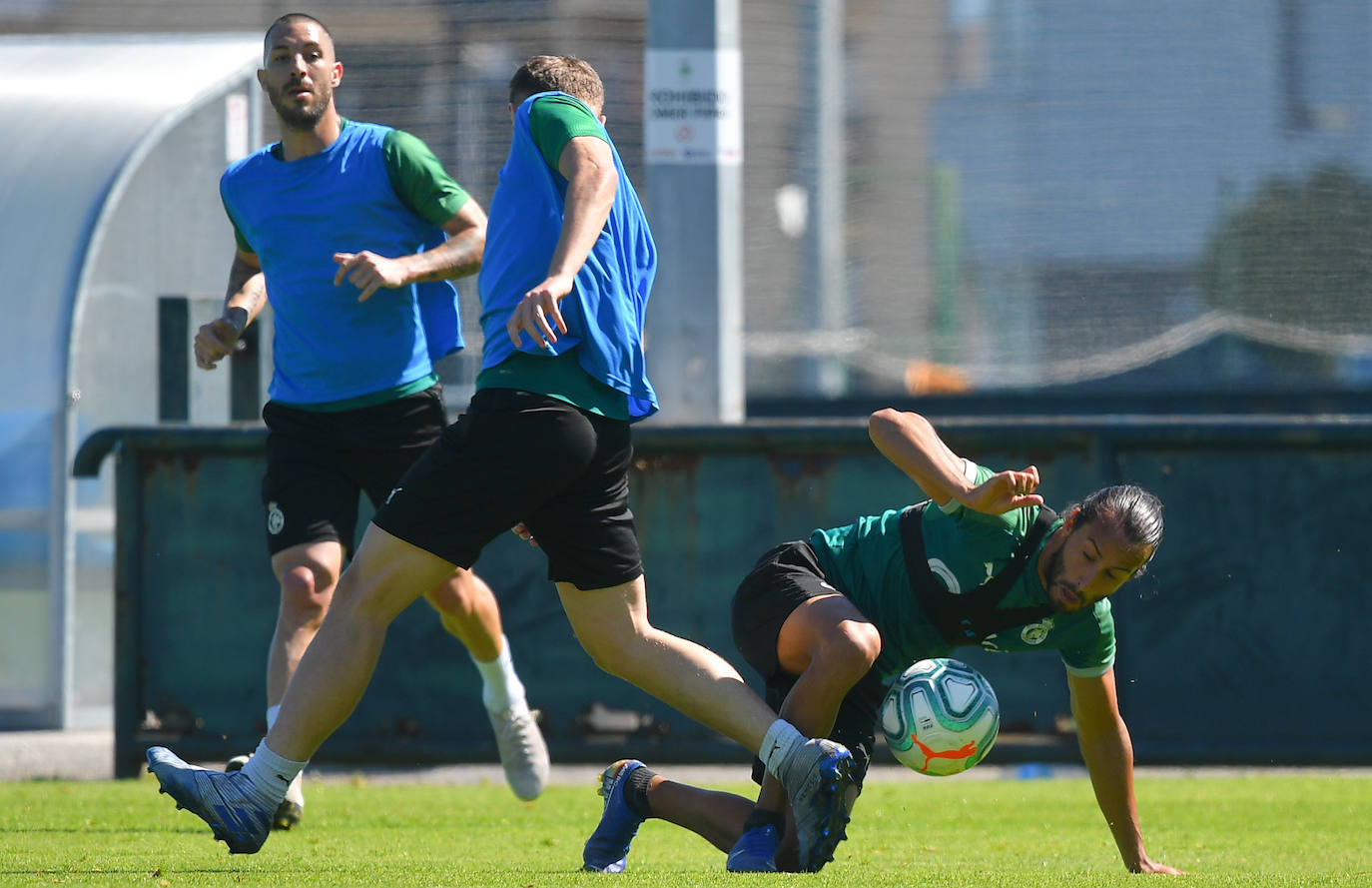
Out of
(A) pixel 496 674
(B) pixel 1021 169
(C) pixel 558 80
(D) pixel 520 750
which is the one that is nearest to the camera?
(C) pixel 558 80

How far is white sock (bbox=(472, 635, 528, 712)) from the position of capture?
21.2 ft

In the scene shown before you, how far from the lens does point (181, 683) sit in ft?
26.7

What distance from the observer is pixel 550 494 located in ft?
15.3

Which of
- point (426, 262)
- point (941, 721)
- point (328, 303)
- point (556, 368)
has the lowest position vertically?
point (941, 721)

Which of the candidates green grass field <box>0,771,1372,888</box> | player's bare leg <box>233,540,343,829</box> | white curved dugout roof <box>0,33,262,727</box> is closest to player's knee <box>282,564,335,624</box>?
player's bare leg <box>233,540,343,829</box>

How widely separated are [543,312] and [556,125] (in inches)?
23.2

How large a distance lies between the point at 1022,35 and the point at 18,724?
25.6 feet

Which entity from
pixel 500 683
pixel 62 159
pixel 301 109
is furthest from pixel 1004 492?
pixel 62 159

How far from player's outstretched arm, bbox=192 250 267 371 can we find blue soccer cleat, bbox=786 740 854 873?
224 cm

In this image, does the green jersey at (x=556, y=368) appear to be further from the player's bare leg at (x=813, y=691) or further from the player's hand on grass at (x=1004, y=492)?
the player's hand on grass at (x=1004, y=492)

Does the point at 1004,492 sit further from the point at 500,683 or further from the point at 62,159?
the point at 62,159

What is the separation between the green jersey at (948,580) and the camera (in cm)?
489

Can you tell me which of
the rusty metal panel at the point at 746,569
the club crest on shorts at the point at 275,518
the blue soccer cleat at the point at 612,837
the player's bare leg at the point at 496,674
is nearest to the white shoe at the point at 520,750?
the player's bare leg at the point at 496,674

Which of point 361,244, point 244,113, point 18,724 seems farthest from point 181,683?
point 244,113
